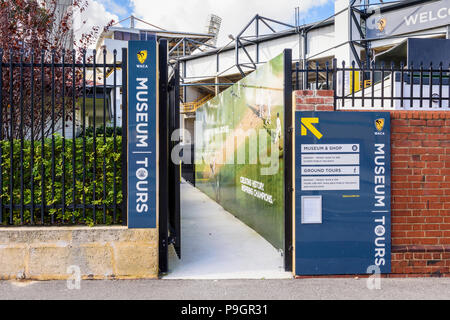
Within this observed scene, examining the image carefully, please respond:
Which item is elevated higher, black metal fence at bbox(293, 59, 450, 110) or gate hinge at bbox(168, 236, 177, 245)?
black metal fence at bbox(293, 59, 450, 110)

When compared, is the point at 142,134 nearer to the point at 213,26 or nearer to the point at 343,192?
the point at 343,192

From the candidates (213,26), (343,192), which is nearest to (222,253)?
(343,192)

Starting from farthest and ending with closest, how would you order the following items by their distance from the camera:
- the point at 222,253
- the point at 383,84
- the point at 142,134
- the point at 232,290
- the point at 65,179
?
the point at 222,253, the point at 383,84, the point at 65,179, the point at 142,134, the point at 232,290

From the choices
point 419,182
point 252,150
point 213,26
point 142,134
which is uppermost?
point 213,26

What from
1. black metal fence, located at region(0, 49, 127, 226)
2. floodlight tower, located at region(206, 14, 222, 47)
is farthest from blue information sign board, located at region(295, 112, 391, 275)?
floodlight tower, located at region(206, 14, 222, 47)

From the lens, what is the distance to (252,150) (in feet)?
24.2

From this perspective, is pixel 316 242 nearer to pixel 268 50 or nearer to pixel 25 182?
pixel 25 182

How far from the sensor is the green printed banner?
5.78 metres

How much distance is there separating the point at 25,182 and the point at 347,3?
1934 cm

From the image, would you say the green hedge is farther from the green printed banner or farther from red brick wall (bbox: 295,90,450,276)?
red brick wall (bbox: 295,90,450,276)

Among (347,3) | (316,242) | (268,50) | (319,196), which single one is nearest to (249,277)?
(316,242)

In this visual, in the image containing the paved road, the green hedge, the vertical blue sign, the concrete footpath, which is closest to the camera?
the paved road

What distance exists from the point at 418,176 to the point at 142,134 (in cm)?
358

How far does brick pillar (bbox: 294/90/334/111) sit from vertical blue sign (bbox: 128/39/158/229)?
1825 millimetres
